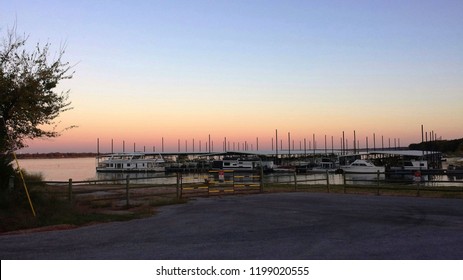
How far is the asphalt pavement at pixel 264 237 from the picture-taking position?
9242 millimetres

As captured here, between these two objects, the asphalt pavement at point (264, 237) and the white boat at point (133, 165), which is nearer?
the asphalt pavement at point (264, 237)

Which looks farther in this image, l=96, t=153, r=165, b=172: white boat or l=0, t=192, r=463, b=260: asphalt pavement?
l=96, t=153, r=165, b=172: white boat

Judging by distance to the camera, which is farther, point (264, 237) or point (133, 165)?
point (133, 165)

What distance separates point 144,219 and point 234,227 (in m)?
4.13

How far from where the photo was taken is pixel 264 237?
11266 millimetres

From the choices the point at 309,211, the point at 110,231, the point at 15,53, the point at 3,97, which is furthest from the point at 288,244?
the point at 15,53

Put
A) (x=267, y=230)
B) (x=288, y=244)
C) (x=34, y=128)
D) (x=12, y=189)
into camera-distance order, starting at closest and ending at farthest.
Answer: (x=288, y=244), (x=267, y=230), (x=12, y=189), (x=34, y=128)

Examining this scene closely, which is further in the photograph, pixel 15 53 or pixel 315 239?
pixel 15 53

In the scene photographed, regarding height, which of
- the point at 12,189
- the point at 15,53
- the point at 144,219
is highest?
the point at 15,53

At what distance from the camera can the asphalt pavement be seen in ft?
30.3

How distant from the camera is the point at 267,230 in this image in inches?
490

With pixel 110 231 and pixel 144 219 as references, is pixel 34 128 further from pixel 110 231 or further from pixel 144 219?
pixel 110 231

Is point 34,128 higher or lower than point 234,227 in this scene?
higher

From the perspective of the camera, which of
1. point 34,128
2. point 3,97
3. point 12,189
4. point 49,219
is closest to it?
point 49,219
